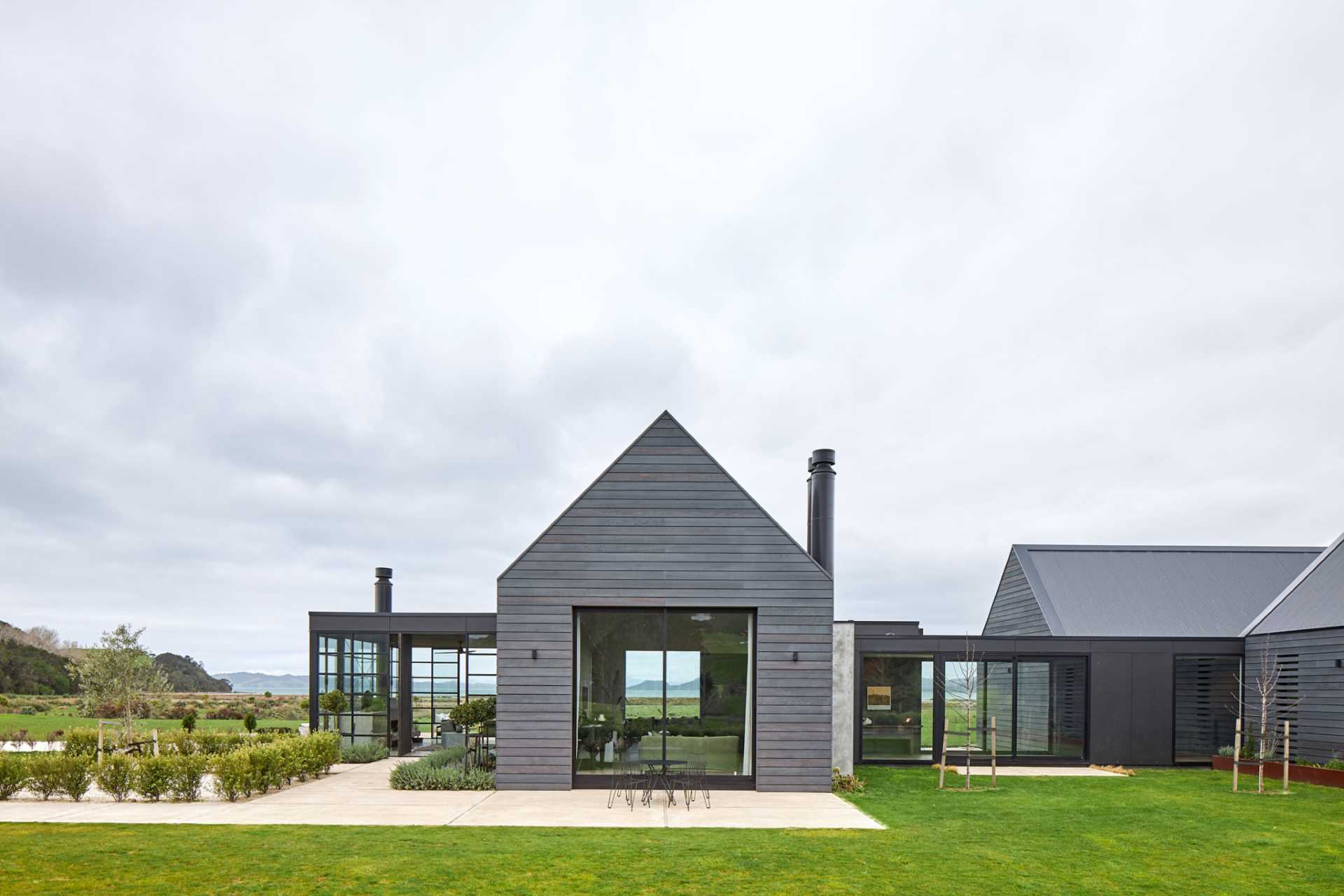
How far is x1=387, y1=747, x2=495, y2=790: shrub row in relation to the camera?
43.3 feet

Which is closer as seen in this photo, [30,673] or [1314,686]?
[1314,686]

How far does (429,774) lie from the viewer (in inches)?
524

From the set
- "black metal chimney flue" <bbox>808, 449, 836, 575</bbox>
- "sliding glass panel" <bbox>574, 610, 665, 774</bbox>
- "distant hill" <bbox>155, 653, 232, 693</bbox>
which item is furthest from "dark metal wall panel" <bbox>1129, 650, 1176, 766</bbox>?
"distant hill" <bbox>155, 653, 232, 693</bbox>

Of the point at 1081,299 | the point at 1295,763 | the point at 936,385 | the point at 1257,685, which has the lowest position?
the point at 1295,763

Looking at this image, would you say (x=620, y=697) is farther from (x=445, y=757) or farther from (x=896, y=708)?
(x=896, y=708)

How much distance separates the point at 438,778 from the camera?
13258 mm

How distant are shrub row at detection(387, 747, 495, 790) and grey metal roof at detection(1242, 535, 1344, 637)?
49.3 feet

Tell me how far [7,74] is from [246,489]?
35.5 feet

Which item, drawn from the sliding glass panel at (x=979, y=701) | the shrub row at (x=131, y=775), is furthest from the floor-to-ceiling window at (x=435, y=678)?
the sliding glass panel at (x=979, y=701)

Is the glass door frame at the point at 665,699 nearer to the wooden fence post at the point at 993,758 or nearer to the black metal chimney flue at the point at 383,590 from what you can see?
the wooden fence post at the point at 993,758

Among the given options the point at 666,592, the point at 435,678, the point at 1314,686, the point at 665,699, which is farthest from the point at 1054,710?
the point at 435,678

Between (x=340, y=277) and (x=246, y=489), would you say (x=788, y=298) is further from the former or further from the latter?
(x=246, y=489)

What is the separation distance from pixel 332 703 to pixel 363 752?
1197 mm

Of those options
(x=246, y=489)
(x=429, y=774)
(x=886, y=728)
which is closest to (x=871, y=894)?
(x=429, y=774)
